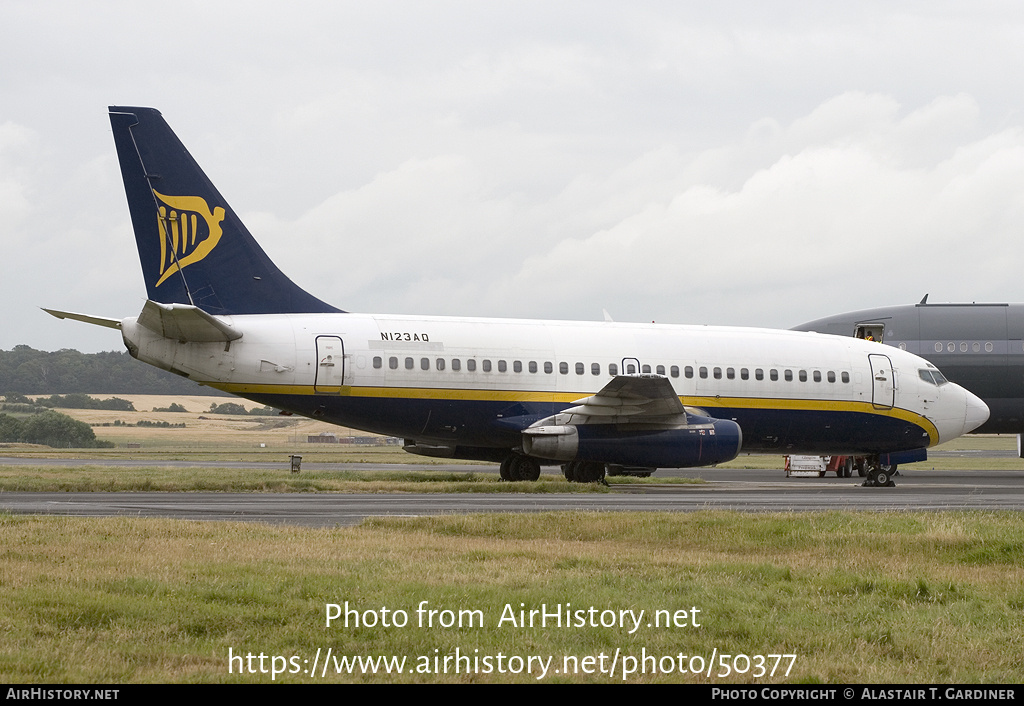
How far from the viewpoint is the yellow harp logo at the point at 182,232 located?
85.4 feet

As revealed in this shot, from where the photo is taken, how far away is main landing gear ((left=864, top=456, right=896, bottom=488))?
108ft

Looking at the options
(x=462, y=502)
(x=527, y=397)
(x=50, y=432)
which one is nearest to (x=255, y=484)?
→ (x=462, y=502)

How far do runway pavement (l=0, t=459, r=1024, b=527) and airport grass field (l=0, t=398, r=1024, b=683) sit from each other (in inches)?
118

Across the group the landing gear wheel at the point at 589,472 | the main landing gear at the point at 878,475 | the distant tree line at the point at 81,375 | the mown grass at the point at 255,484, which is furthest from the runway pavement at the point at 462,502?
the distant tree line at the point at 81,375

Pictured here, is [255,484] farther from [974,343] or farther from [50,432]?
[50,432]

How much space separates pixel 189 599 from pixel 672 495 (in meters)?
18.1

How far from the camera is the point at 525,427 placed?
28875mm

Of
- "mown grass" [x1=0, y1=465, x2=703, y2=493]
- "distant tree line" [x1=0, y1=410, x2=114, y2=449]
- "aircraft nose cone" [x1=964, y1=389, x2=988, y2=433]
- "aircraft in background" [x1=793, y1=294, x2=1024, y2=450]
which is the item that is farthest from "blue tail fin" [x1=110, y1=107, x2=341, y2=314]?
"distant tree line" [x1=0, y1=410, x2=114, y2=449]

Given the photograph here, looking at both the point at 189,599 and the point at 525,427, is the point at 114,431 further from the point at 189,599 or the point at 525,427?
the point at 189,599

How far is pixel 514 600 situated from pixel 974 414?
27984mm

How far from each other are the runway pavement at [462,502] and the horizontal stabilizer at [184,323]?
3.56 metres

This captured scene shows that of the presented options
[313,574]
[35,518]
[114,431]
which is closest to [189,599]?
[313,574]

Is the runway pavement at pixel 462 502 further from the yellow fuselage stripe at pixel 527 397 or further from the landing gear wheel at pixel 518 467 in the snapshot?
the landing gear wheel at pixel 518 467

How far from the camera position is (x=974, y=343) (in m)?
41.1
